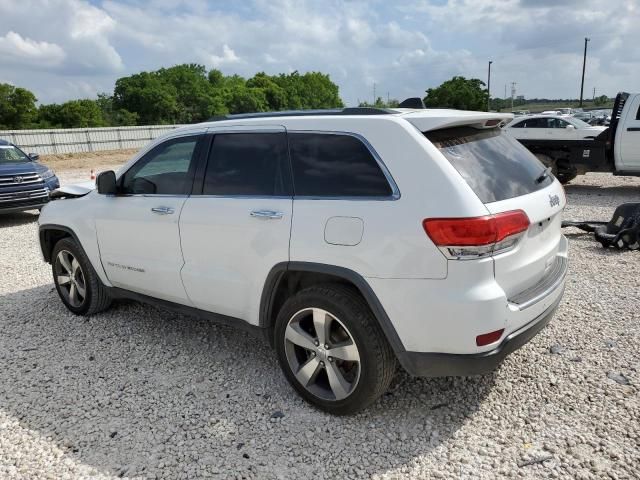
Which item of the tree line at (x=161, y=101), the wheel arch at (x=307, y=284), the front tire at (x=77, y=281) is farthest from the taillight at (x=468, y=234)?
the tree line at (x=161, y=101)

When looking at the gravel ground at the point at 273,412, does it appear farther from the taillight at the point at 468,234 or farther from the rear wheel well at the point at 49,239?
the taillight at the point at 468,234

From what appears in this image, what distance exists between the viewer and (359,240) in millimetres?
2738

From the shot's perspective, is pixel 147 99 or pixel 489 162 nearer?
pixel 489 162

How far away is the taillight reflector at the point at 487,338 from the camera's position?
257 cm

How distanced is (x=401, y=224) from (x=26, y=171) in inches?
381

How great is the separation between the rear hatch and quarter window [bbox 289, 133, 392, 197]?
37 cm

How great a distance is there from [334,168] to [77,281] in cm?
306

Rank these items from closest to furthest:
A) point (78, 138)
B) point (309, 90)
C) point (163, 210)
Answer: point (163, 210), point (78, 138), point (309, 90)

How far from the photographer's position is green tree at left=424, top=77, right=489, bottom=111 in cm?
5697

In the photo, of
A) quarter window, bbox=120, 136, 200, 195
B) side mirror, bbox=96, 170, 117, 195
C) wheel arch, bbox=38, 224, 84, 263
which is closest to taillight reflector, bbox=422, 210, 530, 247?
quarter window, bbox=120, 136, 200, 195

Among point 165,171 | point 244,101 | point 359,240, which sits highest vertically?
point 244,101

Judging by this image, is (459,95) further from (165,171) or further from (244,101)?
(165,171)

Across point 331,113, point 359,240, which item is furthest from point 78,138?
point 359,240

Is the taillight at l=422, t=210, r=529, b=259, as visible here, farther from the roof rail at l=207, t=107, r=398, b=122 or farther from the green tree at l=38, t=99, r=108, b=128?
the green tree at l=38, t=99, r=108, b=128
